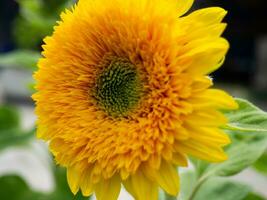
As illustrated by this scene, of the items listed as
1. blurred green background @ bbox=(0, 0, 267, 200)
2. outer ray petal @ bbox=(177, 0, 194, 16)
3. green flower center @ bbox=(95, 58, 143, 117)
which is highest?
outer ray petal @ bbox=(177, 0, 194, 16)

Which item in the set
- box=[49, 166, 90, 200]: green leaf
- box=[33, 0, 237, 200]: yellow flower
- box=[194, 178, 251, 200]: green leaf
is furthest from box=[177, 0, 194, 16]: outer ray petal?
box=[49, 166, 90, 200]: green leaf

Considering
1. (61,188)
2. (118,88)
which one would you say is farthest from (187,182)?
(61,188)

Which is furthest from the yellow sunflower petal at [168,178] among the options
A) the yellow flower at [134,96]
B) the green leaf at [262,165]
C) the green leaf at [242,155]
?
the green leaf at [262,165]

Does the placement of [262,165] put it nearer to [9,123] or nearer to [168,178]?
[168,178]

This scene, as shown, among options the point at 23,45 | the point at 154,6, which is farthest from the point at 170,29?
the point at 23,45

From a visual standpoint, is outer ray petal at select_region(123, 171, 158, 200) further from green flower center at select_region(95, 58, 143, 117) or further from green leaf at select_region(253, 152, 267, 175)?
green leaf at select_region(253, 152, 267, 175)

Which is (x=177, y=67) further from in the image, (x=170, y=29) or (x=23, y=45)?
(x=23, y=45)

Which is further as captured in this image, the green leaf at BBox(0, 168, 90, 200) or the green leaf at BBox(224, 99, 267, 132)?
the green leaf at BBox(0, 168, 90, 200)
